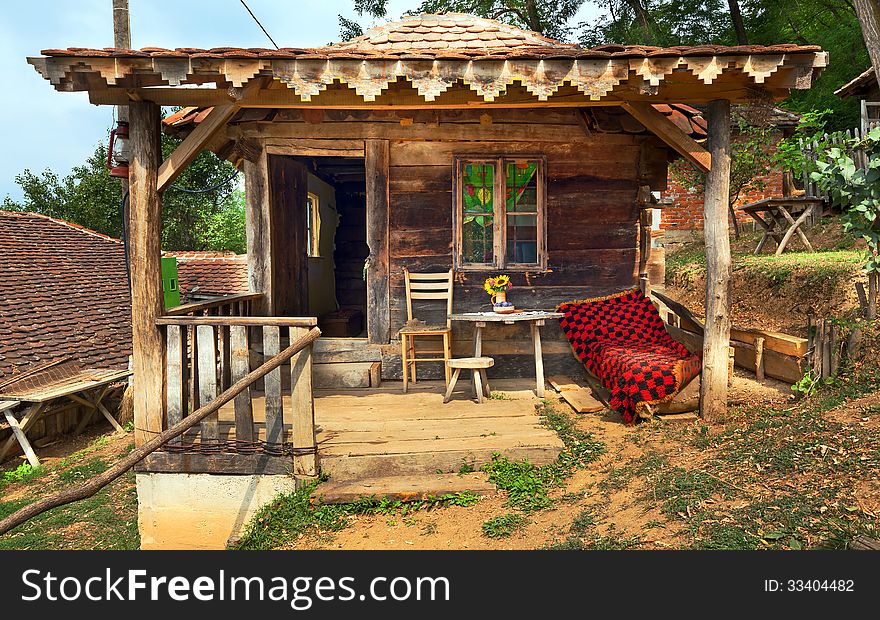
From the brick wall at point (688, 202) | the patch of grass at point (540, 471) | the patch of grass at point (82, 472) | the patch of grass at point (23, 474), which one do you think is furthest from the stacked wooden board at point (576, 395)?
the patch of grass at point (23, 474)

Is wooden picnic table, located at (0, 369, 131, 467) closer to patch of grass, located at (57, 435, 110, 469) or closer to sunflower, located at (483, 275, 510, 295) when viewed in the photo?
→ patch of grass, located at (57, 435, 110, 469)

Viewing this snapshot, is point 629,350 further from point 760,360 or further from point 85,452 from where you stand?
point 85,452

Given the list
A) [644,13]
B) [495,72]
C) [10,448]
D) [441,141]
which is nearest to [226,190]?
[10,448]

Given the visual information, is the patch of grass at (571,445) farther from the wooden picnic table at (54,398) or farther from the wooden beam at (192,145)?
the wooden picnic table at (54,398)

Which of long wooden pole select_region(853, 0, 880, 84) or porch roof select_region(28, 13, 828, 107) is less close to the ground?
long wooden pole select_region(853, 0, 880, 84)

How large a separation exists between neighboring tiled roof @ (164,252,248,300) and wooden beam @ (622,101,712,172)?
13.7 metres

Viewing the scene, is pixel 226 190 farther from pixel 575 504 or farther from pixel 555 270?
pixel 575 504

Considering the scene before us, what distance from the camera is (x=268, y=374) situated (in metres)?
4.29

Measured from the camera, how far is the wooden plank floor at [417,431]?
4.45 m

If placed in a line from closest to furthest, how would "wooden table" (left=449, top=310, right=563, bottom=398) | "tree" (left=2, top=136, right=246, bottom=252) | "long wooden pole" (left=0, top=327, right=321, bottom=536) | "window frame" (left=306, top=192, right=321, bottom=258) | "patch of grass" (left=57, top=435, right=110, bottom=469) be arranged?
"long wooden pole" (left=0, top=327, right=321, bottom=536) → "wooden table" (left=449, top=310, right=563, bottom=398) → "window frame" (left=306, top=192, right=321, bottom=258) → "patch of grass" (left=57, top=435, right=110, bottom=469) → "tree" (left=2, top=136, right=246, bottom=252)

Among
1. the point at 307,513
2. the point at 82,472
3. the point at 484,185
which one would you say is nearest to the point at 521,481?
the point at 307,513

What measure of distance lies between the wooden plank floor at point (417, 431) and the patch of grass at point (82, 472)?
19.8 feet

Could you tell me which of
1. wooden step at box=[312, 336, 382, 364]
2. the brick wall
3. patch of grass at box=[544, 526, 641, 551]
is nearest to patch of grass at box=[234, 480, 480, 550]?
patch of grass at box=[544, 526, 641, 551]

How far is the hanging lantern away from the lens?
5.46 metres
